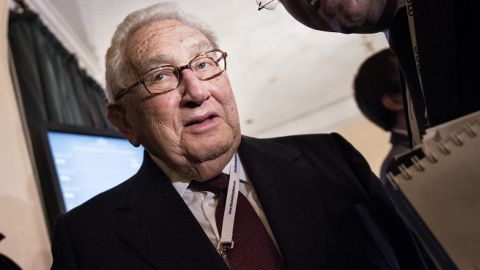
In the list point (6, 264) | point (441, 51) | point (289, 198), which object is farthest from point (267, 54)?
point (441, 51)

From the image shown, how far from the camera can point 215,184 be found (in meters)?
0.97

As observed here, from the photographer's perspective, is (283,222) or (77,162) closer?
(283,222)

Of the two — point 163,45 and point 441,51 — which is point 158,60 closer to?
point 163,45

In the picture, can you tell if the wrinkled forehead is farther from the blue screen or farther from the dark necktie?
the blue screen

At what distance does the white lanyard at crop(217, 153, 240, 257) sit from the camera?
860 millimetres

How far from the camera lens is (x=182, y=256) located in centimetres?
84

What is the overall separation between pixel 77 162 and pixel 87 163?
0.05 m

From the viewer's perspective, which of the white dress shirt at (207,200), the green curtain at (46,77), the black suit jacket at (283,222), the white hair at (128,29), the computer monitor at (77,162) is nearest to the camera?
the black suit jacket at (283,222)

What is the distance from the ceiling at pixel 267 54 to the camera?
215 cm

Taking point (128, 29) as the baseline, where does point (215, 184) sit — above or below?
below

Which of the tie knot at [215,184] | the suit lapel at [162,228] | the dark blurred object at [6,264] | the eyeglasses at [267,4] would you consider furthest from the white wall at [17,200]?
the eyeglasses at [267,4]

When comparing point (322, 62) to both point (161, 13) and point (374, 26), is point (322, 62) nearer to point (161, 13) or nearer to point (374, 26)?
point (161, 13)

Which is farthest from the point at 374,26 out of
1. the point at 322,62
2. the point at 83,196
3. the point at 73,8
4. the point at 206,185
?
the point at 322,62

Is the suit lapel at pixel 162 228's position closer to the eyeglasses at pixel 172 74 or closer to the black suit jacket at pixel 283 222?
the black suit jacket at pixel 283 222
